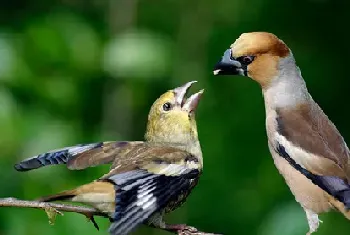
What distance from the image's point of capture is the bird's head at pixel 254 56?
16.4 feet

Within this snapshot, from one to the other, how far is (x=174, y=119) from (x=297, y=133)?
2.50ft

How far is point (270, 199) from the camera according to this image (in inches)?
338

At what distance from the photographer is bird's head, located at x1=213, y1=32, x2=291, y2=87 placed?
5.01 metres

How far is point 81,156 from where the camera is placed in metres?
4.90

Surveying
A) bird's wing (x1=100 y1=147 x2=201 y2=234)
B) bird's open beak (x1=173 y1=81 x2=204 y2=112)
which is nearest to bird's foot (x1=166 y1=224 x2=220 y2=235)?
bird's wing (x1=100 y1=147 x2=201 y2=234)

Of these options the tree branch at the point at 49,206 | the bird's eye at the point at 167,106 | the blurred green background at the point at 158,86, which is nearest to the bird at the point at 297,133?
the bird's eye at the point at 167,106

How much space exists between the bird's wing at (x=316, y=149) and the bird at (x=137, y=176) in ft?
1.46

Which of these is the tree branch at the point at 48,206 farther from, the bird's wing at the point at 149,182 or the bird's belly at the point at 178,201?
the bird's belly at the point at 178,201

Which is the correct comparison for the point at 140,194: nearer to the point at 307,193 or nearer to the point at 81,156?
the point at 81,156

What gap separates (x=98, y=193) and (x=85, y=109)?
3462mm

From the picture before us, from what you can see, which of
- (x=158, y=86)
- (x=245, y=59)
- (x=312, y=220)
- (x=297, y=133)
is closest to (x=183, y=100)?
(x=245, y=59)

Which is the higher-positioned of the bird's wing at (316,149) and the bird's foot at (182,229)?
the bird's wing at (316,149)

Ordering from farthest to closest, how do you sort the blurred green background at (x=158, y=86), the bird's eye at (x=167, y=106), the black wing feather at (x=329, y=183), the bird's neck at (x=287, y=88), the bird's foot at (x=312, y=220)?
the blurred green background at (x=158, y=86), the bird's eye at (x=167, y=106), the bird's neck at (x=287, y=88), the bird's foot at (x=312, y=220), the black wing feather at (x=329, y=183)

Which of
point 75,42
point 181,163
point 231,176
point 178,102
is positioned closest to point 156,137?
point 178,102
